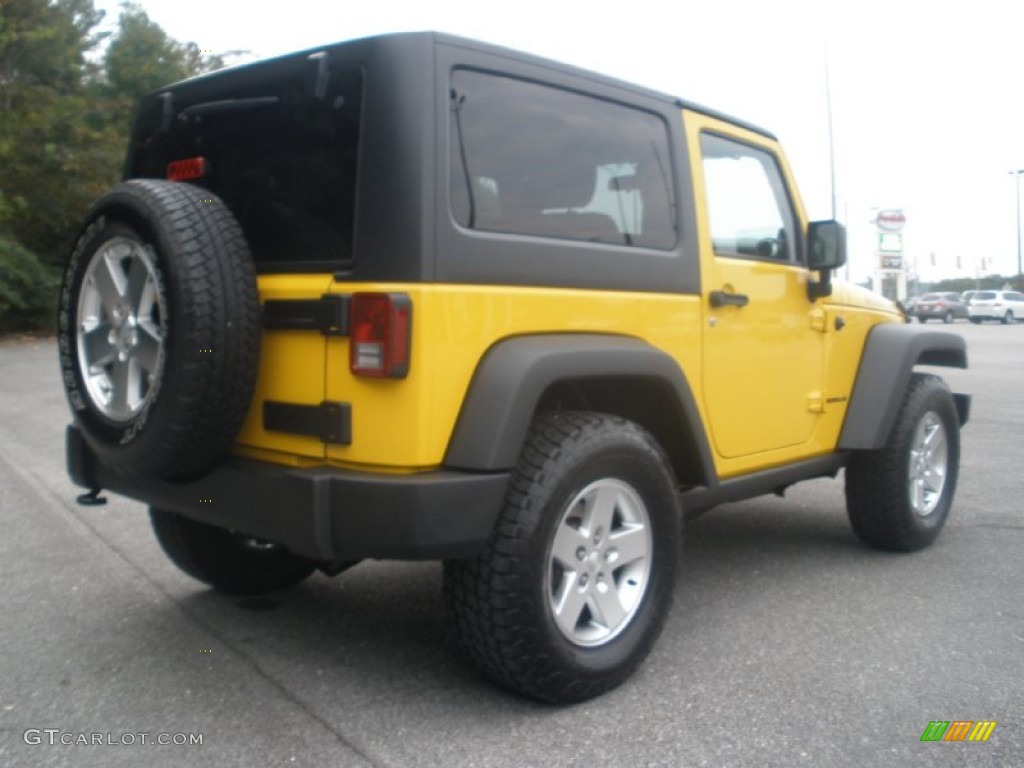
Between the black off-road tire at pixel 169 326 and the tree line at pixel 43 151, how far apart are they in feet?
73.0

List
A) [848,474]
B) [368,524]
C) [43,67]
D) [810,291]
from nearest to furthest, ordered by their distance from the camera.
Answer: [368,524]
[810,291]
[848,474]
[43,67]

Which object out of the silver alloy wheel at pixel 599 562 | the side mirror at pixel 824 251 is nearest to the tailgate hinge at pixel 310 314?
the silver alloy wheel at pixel 599 562

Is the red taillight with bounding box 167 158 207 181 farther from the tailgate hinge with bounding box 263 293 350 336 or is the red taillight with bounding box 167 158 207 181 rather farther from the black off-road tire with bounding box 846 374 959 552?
the black off-road tire with bounding box 846 374 959 552

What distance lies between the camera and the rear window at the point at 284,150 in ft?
10.0

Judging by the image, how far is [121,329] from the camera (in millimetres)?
3236

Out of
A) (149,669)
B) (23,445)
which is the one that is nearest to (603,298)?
(149,669)

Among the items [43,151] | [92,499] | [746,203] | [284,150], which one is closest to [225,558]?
[92,499]

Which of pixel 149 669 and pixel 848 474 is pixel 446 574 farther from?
pixel 848 474

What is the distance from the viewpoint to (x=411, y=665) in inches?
140

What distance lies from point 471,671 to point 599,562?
0.60 m

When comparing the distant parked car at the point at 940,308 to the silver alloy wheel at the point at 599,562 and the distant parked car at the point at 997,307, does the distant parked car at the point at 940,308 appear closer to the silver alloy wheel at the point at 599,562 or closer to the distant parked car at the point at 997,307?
the distant parked car at the point at 997,307

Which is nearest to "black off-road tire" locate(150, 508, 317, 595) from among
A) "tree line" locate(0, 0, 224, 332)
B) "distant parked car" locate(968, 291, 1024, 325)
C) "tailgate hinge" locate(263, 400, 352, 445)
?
"tailgate hinge" locate(263, 400, 352, 445)

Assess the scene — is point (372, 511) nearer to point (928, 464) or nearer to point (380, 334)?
point (380, 334)

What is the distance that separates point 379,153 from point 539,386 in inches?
31.7
